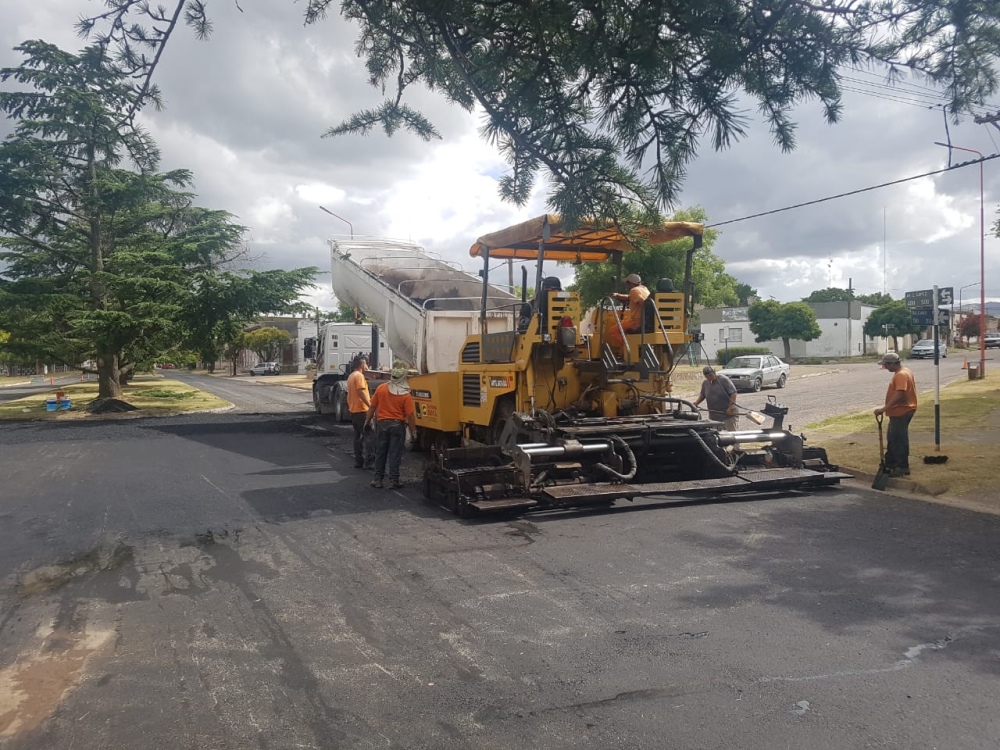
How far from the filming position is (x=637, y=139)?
18.0 ft

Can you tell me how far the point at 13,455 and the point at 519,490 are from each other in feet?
34.2

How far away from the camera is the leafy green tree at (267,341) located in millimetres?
74250

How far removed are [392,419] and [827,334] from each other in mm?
66004

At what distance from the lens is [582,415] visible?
9.43 metres

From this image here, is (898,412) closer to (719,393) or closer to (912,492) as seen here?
(912,492)

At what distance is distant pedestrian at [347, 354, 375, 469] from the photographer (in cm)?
1195

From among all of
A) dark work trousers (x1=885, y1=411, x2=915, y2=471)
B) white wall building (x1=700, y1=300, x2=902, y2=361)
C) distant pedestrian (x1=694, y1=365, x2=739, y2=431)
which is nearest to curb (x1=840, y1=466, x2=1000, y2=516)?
dark work trousers (x1=885, y1=411, x2=915, y2=471)

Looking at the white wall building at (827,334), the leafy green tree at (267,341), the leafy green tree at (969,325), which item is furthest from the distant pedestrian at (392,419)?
the leafy green tree at (969,325)

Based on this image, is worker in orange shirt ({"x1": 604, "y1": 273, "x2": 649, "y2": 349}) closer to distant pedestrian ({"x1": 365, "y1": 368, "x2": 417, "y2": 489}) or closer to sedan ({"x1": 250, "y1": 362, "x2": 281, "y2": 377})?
distant pedestrian ({"x1": 365, "y1": 368, "x2": 417, "y2": 489})

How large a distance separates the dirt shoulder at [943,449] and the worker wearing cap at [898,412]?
0.75 ft

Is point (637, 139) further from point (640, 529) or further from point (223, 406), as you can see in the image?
point (223, 406)

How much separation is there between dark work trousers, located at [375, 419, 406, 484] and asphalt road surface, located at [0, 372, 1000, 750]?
1.04 meters

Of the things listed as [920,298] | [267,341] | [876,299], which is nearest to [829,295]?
[876,299]

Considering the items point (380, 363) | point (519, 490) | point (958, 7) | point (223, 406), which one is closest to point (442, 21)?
point (958, 7)
